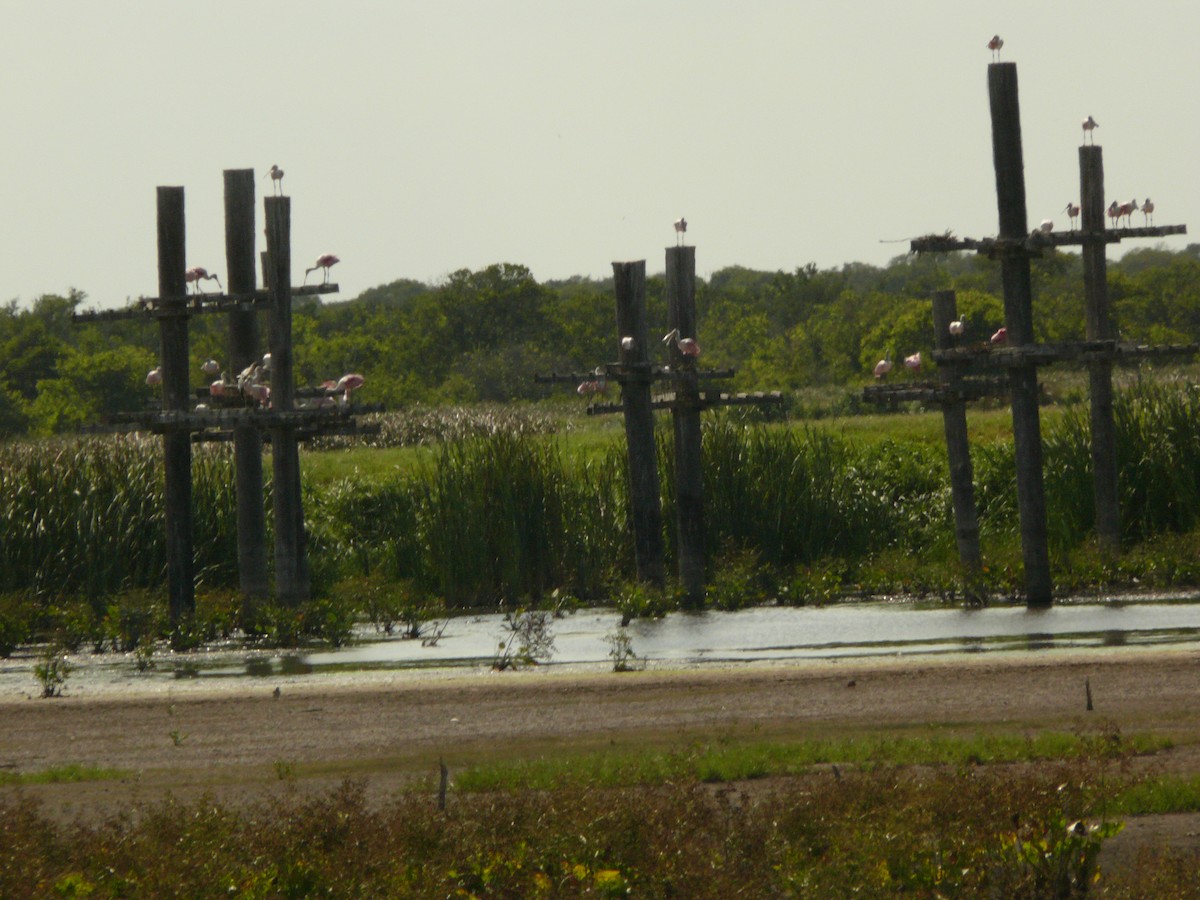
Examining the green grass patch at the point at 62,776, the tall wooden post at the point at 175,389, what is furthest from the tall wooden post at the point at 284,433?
the green grass patch at the point at 62,776

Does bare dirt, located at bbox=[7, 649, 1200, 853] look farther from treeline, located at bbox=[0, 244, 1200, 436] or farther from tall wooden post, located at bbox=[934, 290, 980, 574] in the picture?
treeline, located at bbox=[0, 244, 1200, 436]

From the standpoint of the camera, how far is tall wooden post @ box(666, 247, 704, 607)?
2078cm

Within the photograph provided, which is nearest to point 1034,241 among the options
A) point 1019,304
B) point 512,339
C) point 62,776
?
point 1019,304

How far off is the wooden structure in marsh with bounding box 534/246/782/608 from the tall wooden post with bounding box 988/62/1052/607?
105 inches

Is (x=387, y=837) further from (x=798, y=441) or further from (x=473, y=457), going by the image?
(x=798, y=441)

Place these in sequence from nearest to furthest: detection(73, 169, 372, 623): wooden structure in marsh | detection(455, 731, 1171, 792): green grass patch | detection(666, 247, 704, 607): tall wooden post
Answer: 1. detection(455, 731, 1171, 792): green grass patch
2. detection(73, 169, 372, 623): wooden structure in marsh
3. detection(666, 247, 704, 607): tall wooden post

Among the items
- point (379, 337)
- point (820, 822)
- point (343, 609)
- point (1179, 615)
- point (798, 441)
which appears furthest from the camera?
point (379, 337)

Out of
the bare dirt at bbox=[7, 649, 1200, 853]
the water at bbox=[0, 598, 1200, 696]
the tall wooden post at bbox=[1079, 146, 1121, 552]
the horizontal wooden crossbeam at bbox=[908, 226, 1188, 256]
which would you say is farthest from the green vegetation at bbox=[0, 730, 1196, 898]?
the tall wooden post at bbox=[1079, 146, 1121, 552]

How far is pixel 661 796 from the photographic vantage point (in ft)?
29.7

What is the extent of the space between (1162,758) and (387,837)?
4348mm

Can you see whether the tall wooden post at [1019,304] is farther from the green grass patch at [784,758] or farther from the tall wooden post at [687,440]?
the green grass patch at [784,758]

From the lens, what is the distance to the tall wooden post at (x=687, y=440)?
818 inches

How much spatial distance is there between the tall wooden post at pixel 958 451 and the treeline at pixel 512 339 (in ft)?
88.5

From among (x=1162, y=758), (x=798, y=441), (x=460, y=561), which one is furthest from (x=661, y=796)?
(x=798, y=441)
